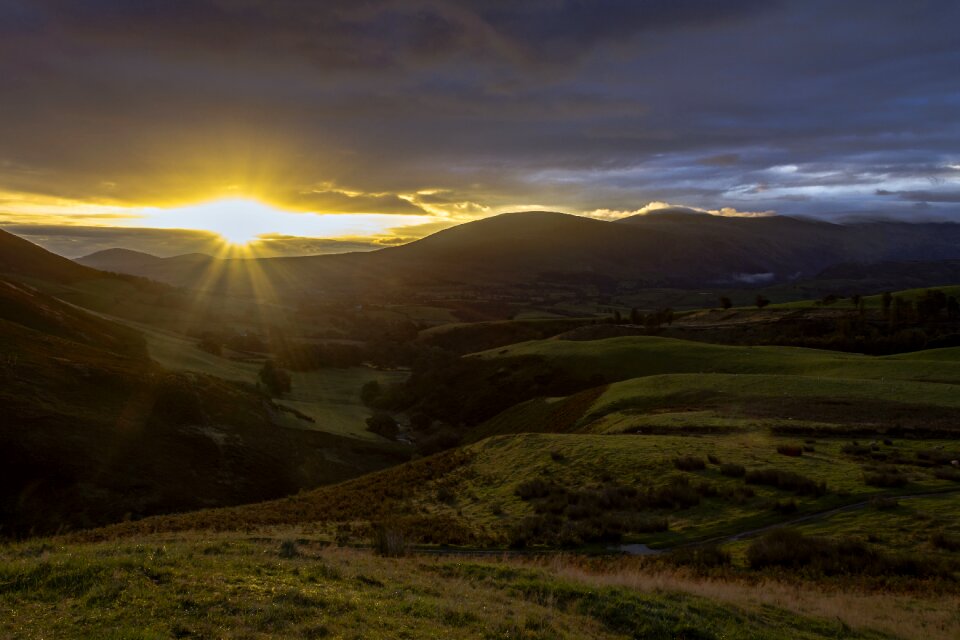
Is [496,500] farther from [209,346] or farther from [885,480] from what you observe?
[209,346]

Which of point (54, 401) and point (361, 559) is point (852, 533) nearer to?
point (361, 559)

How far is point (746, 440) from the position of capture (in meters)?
35.8

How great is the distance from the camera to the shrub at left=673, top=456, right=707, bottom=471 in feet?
97.6

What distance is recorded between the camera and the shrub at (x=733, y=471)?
93.8 feet

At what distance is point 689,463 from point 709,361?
45.6 metres

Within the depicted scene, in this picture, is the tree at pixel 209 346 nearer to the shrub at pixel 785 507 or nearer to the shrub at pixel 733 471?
the shrub at pixel 733 471

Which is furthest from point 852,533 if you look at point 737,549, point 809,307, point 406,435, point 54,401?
point 809,307

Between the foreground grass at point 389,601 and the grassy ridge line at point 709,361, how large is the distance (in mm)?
46698

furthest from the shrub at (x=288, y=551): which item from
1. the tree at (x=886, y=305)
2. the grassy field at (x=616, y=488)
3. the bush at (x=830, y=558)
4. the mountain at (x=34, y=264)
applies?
the mountain at (x=34, y=264)

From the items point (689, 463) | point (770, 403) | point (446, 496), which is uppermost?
point (689, 463)

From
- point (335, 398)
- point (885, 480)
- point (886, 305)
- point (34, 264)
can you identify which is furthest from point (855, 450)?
point (34, 264)

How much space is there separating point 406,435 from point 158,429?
1424 inches

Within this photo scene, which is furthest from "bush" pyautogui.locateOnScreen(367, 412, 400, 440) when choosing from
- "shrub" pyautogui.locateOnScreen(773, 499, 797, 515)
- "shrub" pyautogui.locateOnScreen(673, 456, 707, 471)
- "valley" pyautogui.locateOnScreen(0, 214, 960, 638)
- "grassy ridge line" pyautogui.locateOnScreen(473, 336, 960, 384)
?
"shrub" pyautogui.locateOnScreen(773, 499, 797, 515)

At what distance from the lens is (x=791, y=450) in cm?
3184
